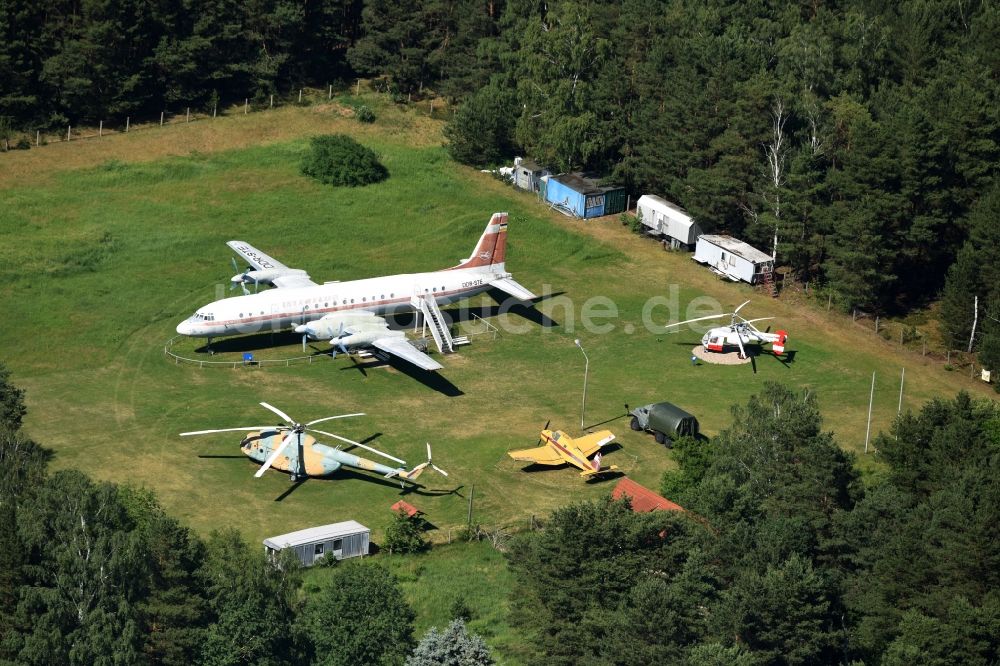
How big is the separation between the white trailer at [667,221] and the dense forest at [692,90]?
1431 millimetres

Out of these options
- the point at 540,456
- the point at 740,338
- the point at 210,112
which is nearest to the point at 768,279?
the point at 740,338

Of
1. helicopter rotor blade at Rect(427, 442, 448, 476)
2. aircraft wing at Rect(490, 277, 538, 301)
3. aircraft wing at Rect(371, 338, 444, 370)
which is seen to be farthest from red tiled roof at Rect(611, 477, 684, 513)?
aircraft wing at Rect(490, 277, 538, 301)

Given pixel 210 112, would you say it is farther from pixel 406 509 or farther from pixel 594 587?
pixel 594 587

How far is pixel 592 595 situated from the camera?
63.0m

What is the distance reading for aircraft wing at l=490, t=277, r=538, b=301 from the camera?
99500 millimetres

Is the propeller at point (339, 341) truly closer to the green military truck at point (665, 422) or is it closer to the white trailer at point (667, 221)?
the green military truck at point (665, 422)

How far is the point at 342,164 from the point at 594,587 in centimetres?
6800

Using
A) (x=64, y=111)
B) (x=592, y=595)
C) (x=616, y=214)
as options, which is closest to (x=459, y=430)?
(x=592, y=595)

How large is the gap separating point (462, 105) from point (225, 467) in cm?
5837

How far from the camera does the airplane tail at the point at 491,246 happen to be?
100625 millimetres

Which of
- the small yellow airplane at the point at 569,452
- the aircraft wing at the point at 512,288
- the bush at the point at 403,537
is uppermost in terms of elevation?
the aircraft wing at the point at 512,288

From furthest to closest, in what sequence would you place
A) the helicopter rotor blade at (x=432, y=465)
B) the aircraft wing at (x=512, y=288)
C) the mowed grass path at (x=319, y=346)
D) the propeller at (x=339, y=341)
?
the aircraft wing at (x=512, y=288) → the propeller at (x=339, y=341) → the mowed grass path at (x=319, y=346) → the helicopter rotor blade at (x=432, y=465)

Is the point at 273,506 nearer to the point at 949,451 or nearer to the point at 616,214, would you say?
the point at 949,451

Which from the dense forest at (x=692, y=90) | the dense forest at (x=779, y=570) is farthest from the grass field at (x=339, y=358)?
the dense forest at (x=779, y=570)
